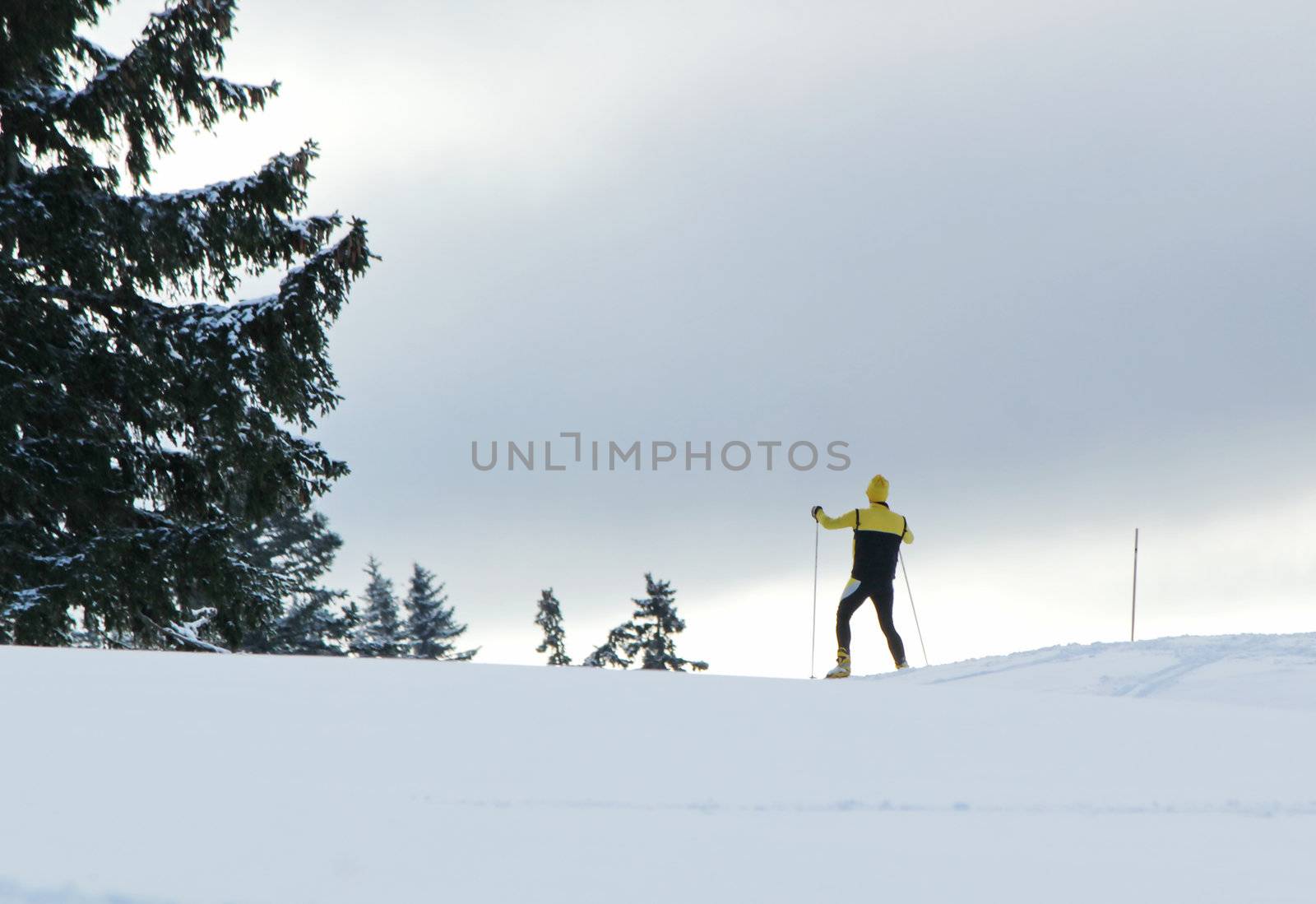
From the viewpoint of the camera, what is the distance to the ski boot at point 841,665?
9.78 m

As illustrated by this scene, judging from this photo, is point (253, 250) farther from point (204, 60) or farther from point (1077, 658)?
point (1077, 658)

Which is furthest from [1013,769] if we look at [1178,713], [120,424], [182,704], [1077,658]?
[120,424]

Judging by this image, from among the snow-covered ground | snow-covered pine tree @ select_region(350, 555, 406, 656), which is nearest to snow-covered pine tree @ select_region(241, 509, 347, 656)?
snow-covered pine tree @ select_region(350, 555, 406, 656)

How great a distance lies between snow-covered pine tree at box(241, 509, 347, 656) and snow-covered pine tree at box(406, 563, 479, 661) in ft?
33.8

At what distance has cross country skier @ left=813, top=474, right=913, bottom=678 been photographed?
10.3 metres

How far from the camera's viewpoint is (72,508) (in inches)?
484

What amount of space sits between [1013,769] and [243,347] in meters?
9.44

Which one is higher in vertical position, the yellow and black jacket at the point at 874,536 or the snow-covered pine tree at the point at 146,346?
the snow-covered pine tree at the point at 146,346

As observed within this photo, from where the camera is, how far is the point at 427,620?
157 feet

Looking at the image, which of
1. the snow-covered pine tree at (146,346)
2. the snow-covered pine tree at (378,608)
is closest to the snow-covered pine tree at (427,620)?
the snow-covered pine tree at (378,608)

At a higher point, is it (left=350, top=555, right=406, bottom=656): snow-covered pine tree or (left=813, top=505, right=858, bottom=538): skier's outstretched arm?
(left=350, top=555, right=406, bottom=656): snow-covered pine tree

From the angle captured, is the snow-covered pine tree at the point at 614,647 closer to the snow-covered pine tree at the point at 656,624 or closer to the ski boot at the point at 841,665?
the snow-covered pine tree at the point at 656,624

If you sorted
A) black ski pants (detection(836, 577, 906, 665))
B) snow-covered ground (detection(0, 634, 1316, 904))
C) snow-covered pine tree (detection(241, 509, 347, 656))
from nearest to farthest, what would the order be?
snow-covered ground (detection(0, 634, 1316, 904)) → black ski pants (detection(836, 577, 906, 665)) → snow-covered pine tree (detection(241, 509, 347, 656))

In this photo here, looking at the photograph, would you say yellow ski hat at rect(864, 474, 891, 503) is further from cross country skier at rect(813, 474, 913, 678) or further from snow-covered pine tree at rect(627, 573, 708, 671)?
snow-covered pine tree at rect(627, 573, 708, 671)
